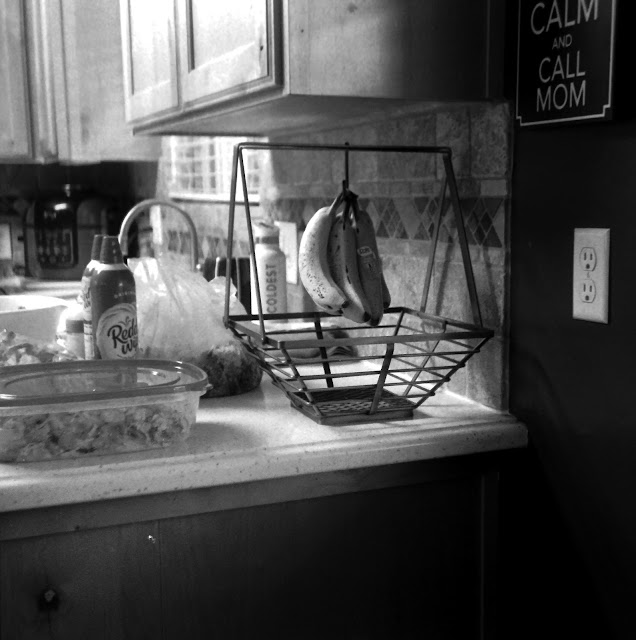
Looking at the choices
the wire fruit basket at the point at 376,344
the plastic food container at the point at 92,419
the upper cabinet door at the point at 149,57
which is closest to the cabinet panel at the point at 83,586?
the plastic food container at the point at 92,419

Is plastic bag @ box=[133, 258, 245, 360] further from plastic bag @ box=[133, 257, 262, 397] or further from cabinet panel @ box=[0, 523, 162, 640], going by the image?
cabinet panel @ box=[0, 523, 162, 640]

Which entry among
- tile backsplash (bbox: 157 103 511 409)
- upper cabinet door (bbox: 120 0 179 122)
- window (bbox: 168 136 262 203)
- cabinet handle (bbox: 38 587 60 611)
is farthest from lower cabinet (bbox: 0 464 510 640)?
window (bbox: 168 136 262 203)

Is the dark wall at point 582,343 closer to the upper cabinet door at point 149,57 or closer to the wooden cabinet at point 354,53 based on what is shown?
the wooden cabinet at point 354,53

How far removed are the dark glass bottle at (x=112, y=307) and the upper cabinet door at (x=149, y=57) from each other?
399 mm

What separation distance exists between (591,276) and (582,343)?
9 centimetres

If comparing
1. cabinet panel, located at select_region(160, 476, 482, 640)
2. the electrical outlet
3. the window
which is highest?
the window

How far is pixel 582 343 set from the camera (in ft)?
3.42

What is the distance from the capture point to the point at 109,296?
127 centimetres

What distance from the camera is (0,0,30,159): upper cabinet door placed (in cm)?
284

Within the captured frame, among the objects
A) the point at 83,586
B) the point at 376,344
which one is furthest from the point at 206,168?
the point at 83,586

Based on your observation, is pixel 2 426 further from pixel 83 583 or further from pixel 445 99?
pixel 445 99

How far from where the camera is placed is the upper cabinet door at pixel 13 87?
2.84 meters

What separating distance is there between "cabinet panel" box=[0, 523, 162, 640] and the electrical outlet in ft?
1.90

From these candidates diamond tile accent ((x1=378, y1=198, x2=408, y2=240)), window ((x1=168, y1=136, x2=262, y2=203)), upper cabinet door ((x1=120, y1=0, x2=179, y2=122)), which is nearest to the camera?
diamond tile accent ((x1=378, y1=198, x2=408, y2=240))
